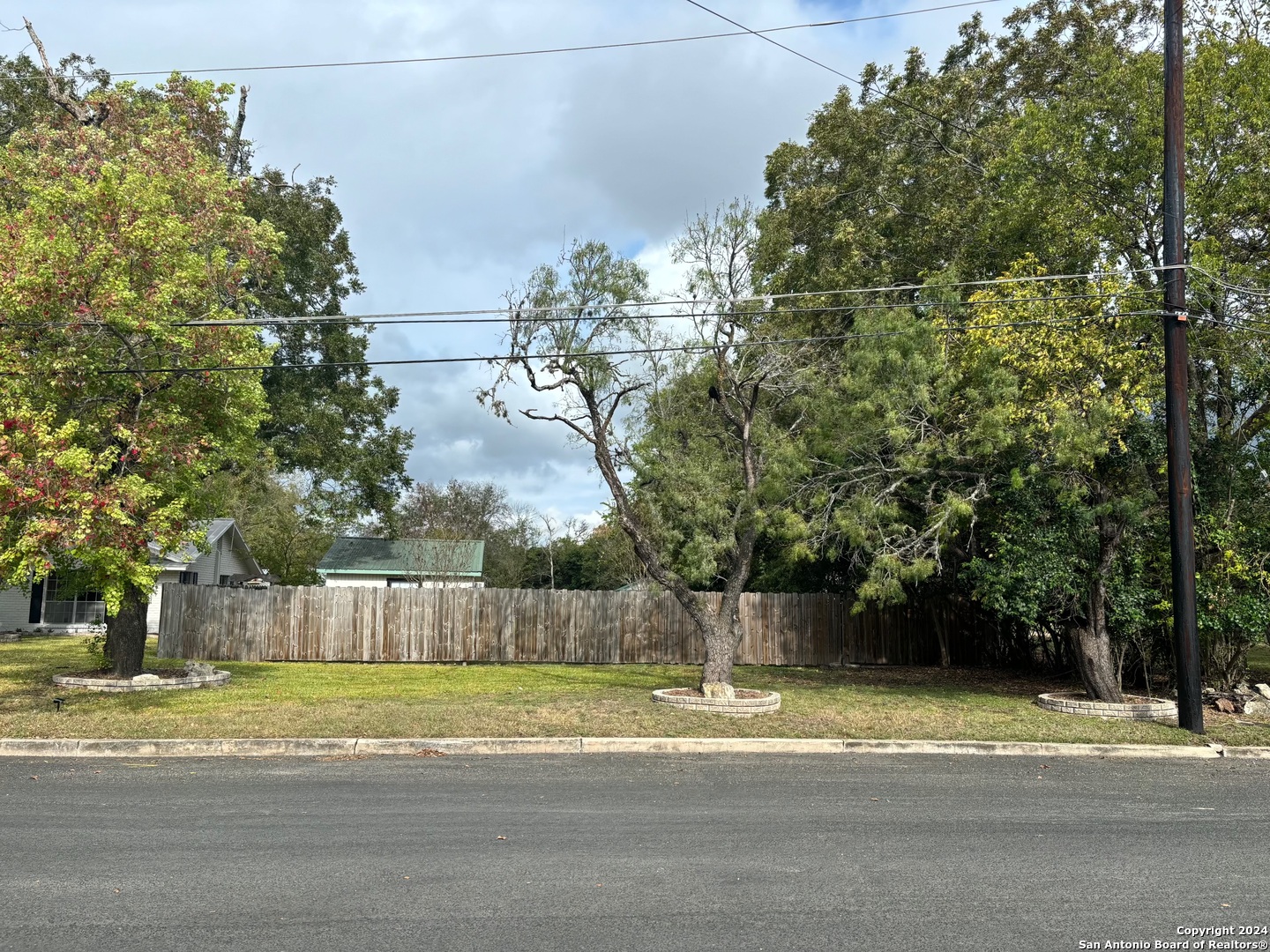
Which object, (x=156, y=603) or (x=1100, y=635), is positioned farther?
(x=156, y=603)

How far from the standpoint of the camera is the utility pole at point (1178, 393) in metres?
11.3

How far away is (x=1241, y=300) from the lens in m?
13.9

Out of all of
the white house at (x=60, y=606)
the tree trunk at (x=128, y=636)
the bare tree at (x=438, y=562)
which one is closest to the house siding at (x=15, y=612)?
the white house at (x=60, y=606)

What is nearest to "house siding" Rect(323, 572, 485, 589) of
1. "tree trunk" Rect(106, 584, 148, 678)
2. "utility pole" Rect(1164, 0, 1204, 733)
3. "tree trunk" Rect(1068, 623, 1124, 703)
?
"tree trunk" Rect(106, 584, 148, 678)

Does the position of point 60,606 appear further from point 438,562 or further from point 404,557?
point 404,557

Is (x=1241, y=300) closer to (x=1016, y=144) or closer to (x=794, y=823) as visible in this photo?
(x=1016, y=144)

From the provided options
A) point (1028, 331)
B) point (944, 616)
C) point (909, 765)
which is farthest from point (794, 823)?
point (944, 616)

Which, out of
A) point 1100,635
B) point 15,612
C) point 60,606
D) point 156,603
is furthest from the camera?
point 156,603

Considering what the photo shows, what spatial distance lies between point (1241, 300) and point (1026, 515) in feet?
15.3

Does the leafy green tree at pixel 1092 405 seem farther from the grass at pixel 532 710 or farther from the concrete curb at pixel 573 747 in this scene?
the concrete curb at pixel 573 747

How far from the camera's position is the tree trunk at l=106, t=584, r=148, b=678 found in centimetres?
1478

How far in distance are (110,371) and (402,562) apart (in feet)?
85.4

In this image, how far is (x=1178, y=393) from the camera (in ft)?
37.8

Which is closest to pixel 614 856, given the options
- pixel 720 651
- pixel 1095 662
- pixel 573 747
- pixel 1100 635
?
pixel 573 747
